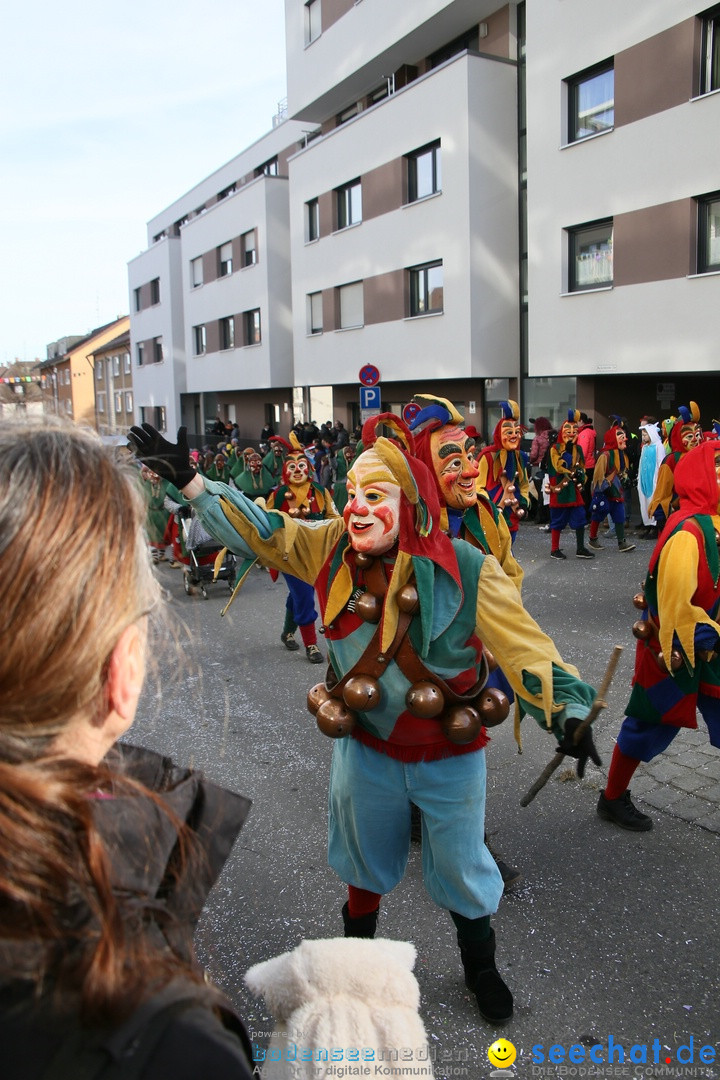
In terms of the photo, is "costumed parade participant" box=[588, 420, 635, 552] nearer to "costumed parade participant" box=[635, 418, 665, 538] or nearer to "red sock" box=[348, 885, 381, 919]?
"costumed parade participant" box=[635, 418, 665, 538]

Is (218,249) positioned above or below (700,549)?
above

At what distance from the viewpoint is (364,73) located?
20656mm

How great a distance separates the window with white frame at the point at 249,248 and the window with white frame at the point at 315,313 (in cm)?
471

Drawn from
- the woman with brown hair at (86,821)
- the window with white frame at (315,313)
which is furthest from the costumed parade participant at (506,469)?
the window with white frame at (315,313)

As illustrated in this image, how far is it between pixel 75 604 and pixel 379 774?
6.42 feet

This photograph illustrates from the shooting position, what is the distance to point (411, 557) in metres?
2.74

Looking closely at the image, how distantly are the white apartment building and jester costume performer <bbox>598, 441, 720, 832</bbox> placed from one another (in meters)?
10.2

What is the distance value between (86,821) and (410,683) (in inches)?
73.9

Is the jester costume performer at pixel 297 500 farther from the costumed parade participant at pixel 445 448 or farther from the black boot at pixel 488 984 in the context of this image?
the black boot at pixel 488 984

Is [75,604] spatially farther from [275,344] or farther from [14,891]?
[275,344]

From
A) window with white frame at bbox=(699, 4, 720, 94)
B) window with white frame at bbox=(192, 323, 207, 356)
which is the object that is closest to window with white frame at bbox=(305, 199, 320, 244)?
window with white frame at bbox=(192, 323, 207, 356)

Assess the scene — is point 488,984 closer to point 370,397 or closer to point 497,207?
point 370,397

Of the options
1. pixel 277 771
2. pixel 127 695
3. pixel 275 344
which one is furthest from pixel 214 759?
pixel 275 344

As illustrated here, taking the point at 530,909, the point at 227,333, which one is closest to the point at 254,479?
the point at 530,909
